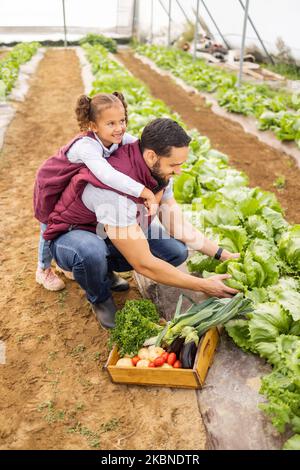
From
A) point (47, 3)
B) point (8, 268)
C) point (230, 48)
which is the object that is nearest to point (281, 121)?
point (8, 268)

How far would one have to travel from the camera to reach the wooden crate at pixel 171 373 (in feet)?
8.95

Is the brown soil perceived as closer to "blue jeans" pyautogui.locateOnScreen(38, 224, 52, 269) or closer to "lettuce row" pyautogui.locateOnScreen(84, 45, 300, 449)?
"lettuce row" pyautogui.locateOnScreen(84, 45, 300, 449)

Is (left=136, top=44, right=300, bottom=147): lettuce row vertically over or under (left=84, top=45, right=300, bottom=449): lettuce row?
under

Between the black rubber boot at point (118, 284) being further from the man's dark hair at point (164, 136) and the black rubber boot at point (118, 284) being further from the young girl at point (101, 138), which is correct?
the man's dark hair at point (164, 136)

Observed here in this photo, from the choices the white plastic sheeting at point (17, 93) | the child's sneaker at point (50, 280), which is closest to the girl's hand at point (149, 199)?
the child's sneaker at point (50, 280)

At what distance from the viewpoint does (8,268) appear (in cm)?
438

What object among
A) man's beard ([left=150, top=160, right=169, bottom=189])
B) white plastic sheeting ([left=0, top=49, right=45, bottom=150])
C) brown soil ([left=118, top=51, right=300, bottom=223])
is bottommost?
white plastic sheeting ([left=0, top=49, right=45, bottom=150])

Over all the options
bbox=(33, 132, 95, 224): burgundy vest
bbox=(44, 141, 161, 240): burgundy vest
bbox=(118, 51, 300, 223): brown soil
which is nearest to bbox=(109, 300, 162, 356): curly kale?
bbox=(44, 141, 161, 240): burgundy vest

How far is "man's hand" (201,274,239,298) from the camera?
9.92 ft

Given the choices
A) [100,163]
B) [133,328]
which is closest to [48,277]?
[133,328]

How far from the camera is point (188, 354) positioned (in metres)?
2.79

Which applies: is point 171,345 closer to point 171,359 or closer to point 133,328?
point 171,359

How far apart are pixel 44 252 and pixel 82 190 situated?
3.05 ft

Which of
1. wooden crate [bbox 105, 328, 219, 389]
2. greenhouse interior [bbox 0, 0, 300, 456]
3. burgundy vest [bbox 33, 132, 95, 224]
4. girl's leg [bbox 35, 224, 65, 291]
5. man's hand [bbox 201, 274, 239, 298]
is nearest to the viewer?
greenhouse interior [bbox 0, 0, 300, 456]
